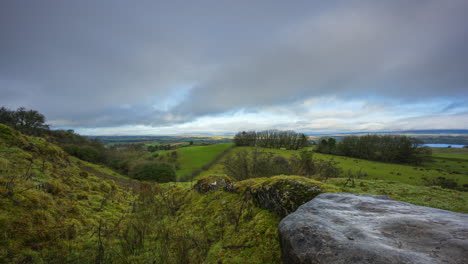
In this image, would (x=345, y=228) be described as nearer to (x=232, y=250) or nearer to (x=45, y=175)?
(x=232, y=250)

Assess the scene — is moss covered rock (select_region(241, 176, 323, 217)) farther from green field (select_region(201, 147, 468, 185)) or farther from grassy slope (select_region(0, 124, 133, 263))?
green field (select_region(201, 147, 468, 185))

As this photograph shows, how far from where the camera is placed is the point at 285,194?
4250 millimetres

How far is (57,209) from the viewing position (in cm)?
486

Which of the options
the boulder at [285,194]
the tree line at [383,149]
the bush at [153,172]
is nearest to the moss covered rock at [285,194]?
Answer: the boulder at [285,194]

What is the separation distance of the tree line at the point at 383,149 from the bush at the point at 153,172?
56.0 metres

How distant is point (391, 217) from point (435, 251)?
978 mm

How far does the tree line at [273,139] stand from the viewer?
72.8 meters

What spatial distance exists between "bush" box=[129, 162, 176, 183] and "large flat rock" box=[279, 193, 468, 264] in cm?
2982

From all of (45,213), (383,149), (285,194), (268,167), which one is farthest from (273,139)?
(45,213)

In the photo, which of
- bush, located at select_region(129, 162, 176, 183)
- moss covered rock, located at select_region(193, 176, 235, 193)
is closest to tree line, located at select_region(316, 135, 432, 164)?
bush, located at select_region(129, 162, 176, 183)

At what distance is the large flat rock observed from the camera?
1.83 m

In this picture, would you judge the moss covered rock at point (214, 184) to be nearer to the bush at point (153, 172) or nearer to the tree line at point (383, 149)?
the bush at point (153, 172)

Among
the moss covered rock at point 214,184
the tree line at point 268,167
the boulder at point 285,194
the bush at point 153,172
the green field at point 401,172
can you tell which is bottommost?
the green field at point 401,172

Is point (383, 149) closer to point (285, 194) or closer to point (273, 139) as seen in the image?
point (273, 139)
